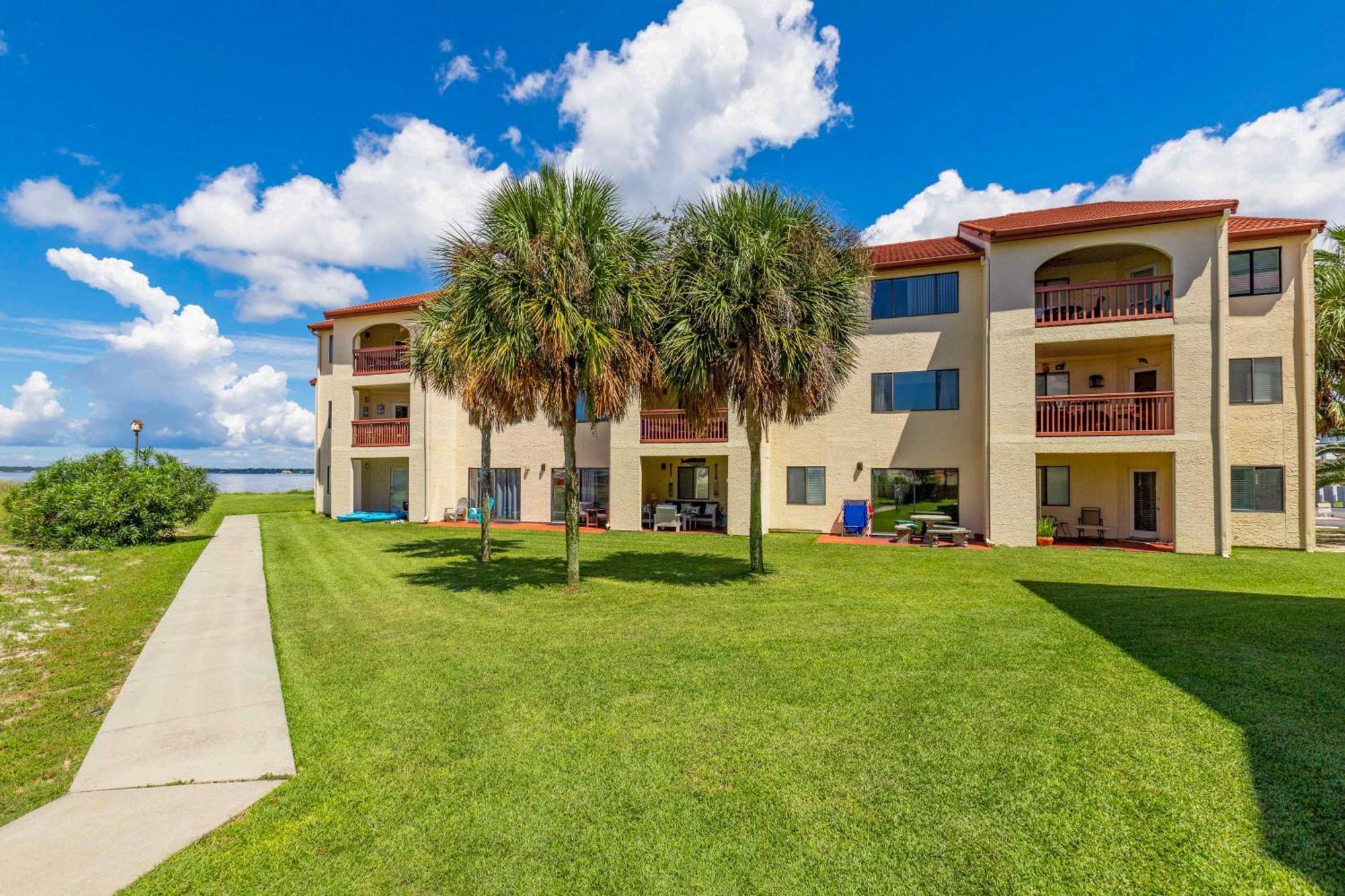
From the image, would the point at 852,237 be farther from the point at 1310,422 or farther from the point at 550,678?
the point at 1310,422

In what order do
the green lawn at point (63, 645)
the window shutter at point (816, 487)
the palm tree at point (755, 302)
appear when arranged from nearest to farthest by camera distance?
the green lawn at point (63, 645) < the palm tree at point (755, 302) < the window shutter at point (816, 487)

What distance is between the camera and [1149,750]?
4.33 m

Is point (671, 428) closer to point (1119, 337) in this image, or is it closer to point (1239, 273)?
point (1119, 337)

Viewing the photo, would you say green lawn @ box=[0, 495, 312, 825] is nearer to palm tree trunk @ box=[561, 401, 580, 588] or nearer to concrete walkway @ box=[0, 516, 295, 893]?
concrete walkway @ box=[0, 516, 295, 893]

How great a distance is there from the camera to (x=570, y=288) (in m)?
9.53

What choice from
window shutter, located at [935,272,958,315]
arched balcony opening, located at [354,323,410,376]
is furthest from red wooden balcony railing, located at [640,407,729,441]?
arched balcony opening, located at [354,323,410,376]

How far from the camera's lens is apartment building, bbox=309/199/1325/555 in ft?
50.8

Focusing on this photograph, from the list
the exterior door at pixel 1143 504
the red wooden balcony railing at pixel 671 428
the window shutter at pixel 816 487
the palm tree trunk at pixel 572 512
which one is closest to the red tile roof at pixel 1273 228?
the exterior door at pixel 1143 504

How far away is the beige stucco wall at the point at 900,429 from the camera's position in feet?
60.1

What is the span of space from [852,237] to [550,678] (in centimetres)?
984

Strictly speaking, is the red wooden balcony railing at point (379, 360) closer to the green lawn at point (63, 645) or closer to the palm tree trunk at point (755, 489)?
the green lawn at point (63, 645)

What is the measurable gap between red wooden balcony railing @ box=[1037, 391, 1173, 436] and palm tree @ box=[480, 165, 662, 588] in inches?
515

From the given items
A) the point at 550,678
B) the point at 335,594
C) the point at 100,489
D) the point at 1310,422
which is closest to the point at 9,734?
the point at 550,678

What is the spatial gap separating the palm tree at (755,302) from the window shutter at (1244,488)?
45.8 feet
